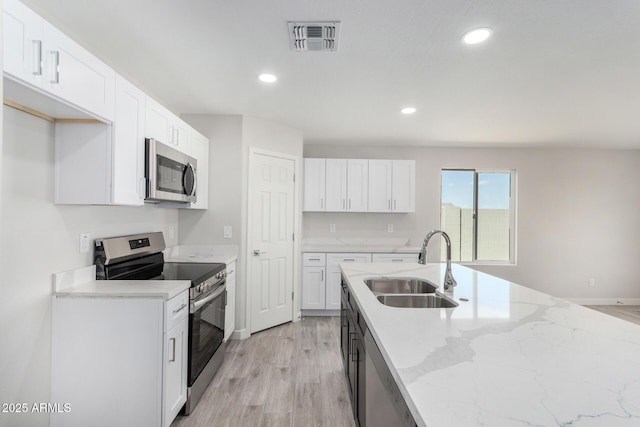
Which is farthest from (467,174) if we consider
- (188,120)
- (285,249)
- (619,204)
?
(188,120)

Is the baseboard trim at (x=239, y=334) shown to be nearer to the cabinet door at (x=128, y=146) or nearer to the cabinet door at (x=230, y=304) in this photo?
the cabinet door at (x=230, y=304)

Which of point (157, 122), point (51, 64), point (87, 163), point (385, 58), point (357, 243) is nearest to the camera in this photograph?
point (51, 64)

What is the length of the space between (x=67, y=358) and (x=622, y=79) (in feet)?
14.1

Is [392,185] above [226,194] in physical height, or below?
above

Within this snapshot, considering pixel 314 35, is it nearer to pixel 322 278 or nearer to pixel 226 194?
pixel 226 194

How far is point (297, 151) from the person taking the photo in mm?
4043

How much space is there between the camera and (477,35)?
1873 millimetres

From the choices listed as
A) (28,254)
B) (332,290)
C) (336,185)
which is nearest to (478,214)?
(336,185)

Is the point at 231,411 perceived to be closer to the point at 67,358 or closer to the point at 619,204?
the point at 67,358

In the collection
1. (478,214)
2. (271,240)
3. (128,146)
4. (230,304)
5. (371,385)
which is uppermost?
(128,146)

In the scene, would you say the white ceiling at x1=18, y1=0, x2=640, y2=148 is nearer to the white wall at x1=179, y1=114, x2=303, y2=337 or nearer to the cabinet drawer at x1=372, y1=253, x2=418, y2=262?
the white wall at x1=179, y1=114, x2=303, y2=337

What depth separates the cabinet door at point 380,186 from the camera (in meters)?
4.52

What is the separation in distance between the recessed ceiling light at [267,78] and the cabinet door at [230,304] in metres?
1.73

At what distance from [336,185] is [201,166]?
1931mm
